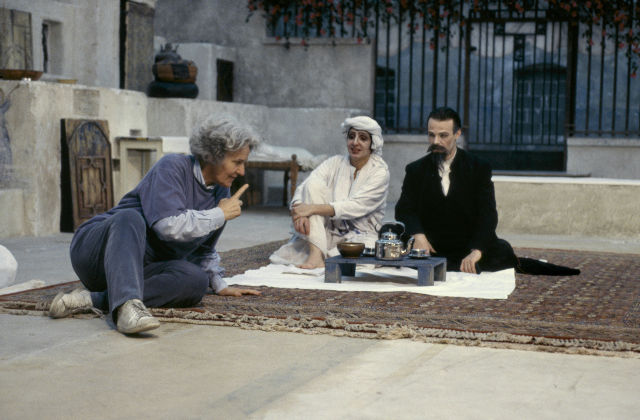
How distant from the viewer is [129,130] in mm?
8648

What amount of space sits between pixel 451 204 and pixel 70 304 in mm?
2472

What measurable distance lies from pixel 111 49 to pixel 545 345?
7.16 meters

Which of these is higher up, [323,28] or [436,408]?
[323,28]

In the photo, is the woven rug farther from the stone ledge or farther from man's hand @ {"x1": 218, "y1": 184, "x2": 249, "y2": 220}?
the stone ledge

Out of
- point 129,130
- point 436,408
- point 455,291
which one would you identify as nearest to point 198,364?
point 436,408

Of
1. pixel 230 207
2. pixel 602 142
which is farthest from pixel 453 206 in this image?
pixel 602 142

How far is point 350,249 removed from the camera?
4902 millimetres

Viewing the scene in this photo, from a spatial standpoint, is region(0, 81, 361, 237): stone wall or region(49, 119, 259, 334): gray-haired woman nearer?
region(49, 119, 259, 334): gray-haired woman

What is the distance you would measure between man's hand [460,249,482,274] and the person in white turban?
646 mm

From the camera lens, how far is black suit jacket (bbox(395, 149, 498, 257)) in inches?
216

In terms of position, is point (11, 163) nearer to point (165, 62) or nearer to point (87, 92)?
point (87, 92)

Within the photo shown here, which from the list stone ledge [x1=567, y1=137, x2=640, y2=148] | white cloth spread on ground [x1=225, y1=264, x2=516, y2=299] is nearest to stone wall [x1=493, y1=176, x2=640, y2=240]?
white cloth spread on ground [x1=225, y1=264, x2=516, y2=299]

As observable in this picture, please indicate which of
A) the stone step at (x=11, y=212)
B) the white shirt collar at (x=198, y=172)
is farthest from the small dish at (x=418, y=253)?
the stone step at (x=11, y=212)

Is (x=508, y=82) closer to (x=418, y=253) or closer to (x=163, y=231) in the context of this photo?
(x=418, y=253)
